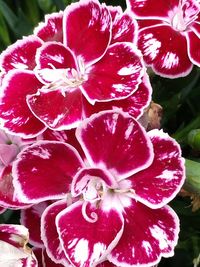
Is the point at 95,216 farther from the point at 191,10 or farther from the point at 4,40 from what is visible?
the point at 4,40

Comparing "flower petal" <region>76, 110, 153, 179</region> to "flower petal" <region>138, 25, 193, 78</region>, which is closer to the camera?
"flower petal" <region>76, 110, 153, 179</region>

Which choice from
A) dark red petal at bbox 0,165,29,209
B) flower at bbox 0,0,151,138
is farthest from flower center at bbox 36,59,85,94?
dark red petal at bbox 0,165,29,209

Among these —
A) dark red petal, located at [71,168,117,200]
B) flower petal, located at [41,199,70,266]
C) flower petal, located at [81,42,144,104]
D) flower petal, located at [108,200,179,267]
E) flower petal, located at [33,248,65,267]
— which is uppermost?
flower petal, located at [81,42,144,104]

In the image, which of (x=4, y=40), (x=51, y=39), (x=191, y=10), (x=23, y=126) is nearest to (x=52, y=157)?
(x=23, y=126)

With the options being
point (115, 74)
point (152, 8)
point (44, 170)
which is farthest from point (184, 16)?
point (44, 170)

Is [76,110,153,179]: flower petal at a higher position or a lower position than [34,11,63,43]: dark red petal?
lower

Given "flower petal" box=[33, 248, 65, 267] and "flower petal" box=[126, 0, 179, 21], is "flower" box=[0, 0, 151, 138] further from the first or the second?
"flower petal" box=[33, 248, 65, 267]

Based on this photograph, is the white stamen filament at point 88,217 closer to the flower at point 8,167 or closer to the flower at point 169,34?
the flower at point 8,167
